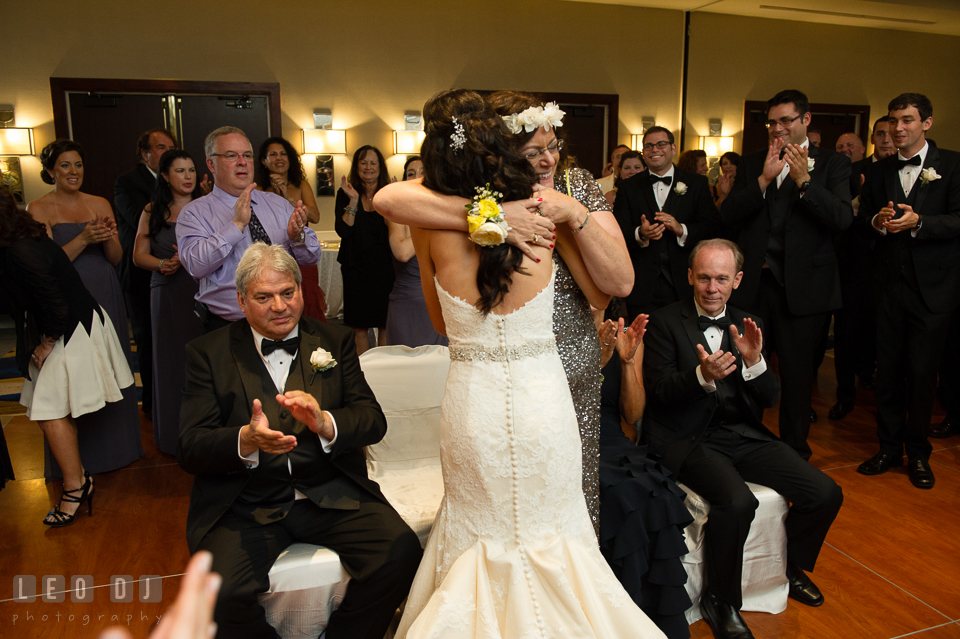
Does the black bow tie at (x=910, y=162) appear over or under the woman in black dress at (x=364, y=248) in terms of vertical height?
over

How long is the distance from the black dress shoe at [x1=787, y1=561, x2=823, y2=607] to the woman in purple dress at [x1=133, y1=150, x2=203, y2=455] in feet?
10.6

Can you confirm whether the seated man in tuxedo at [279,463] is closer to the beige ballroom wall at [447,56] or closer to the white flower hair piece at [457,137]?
the white flower hair piece at [457,137]

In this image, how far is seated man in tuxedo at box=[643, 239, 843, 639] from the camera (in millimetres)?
2551

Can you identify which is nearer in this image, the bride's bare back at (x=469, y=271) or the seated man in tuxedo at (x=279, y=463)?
the bride's bare back at (x=469, y=271)

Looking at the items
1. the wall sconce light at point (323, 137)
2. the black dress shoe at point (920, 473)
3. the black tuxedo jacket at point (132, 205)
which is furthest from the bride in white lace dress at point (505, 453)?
the wall sconce light at point (323, 137)

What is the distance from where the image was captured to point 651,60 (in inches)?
385

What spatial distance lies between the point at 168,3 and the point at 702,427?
7.98 metres

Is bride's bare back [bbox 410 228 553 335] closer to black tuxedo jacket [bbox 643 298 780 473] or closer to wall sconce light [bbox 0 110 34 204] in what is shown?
black tuxedo jacket [bbox 643 298 780 473]

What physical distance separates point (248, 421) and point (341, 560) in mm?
546

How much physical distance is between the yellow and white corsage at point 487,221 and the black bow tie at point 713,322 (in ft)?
4.90

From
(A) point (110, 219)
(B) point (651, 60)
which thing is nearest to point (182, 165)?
(A) point (110, 219)

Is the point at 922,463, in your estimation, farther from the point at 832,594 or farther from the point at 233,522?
the point at 233,522

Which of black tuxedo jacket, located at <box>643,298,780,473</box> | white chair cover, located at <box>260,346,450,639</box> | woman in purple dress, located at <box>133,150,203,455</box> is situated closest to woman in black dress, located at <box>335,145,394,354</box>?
woman in purple dress, located at <box>133,150,203,455</box>

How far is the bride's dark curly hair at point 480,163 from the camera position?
1.71 m
